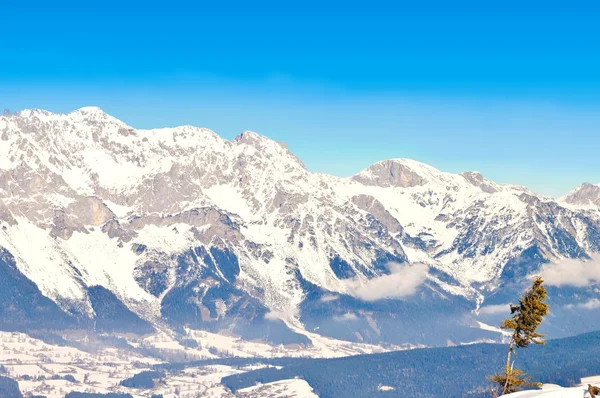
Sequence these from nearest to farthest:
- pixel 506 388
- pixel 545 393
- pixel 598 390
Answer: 1. pixel 598 390
2. pixel 545 393
3. pixel 506 388

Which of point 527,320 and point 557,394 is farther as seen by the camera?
point 527,320

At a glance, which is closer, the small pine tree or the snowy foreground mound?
the snowy foreground mound

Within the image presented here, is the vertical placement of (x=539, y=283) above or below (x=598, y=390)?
above

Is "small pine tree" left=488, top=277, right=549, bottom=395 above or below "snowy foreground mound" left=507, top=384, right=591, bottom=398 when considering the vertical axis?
above

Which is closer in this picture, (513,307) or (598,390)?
(598,390)

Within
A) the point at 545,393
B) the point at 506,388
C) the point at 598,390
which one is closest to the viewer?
the point at 598,390

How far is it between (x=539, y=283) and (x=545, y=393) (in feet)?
50.0

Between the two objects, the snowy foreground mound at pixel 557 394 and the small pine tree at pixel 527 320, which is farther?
the small pine tree at pixel 527 320

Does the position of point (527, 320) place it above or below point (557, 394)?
above

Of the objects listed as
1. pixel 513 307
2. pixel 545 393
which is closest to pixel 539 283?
pixel 513 307

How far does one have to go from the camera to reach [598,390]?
427 feet

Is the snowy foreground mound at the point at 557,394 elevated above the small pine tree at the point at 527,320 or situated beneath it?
situated beneath

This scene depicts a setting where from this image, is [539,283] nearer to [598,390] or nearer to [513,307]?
[513,307]

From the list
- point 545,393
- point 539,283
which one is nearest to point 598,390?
point 545,393
